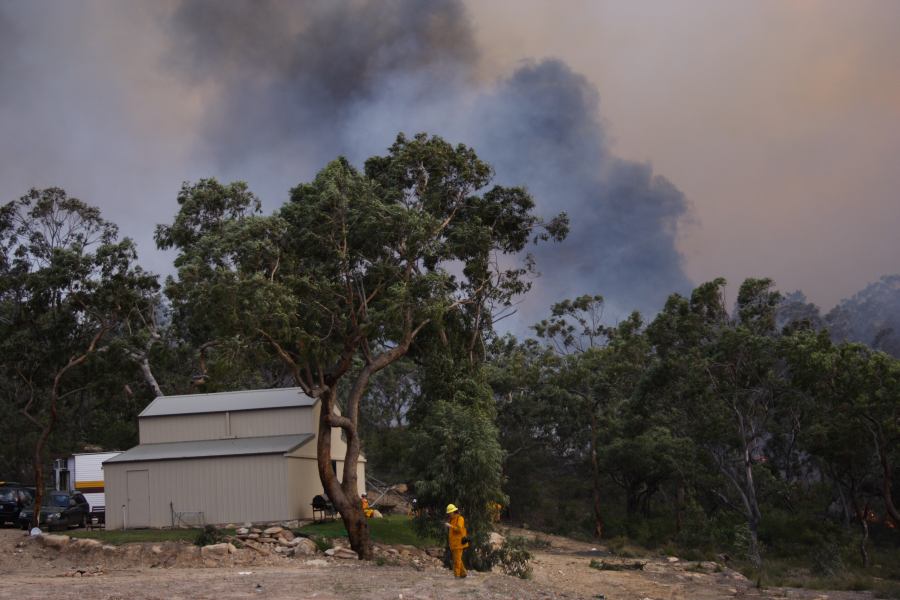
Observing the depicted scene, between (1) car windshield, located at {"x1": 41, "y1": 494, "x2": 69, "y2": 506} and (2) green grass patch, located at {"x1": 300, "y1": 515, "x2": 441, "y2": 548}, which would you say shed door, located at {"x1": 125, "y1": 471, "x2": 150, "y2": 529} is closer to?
(1) car windshield, located at {"x1": 41, "y1": 494, "x2": 69, "y2": 506}

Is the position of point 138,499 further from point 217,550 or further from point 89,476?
point 217,550

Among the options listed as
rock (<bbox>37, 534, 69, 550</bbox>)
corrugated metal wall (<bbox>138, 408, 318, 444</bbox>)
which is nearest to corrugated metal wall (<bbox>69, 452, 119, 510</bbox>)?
corrugated metal wall (<bbox>138, 408, 318, 444</bbox>)

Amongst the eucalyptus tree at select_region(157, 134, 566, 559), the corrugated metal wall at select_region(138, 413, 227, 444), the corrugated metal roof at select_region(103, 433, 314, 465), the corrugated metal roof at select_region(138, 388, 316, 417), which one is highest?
the eucalyptus tree at select_region(157, 134, 566, 559)

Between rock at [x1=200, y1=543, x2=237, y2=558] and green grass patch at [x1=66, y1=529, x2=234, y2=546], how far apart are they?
139 centimetres

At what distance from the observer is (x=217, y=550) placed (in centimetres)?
2652

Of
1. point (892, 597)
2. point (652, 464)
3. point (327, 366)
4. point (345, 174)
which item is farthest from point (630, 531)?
point (345, 174)

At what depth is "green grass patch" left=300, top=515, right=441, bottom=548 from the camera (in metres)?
30.4

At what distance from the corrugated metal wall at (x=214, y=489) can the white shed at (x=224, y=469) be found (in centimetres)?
4

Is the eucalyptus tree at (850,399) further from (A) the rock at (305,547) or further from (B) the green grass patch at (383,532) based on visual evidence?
(A) the rock at (305,547)

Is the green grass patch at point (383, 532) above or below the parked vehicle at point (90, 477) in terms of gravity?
below

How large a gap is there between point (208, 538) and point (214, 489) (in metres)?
5.77

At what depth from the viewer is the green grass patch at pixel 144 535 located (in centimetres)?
2836

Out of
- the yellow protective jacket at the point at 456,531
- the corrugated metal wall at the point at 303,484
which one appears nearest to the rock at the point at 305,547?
the corrugated metal wall at the point at 303,484

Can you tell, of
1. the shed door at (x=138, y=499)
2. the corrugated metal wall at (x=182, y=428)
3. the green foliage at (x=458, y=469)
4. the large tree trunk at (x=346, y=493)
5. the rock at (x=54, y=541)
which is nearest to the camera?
the green foliage at (x=458, y=469)
